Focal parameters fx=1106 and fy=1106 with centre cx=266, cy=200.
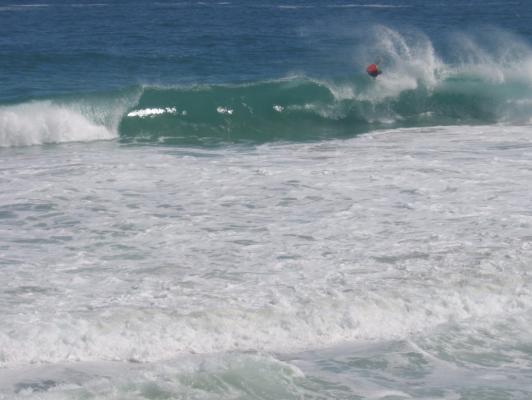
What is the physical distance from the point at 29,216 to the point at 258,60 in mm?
17586

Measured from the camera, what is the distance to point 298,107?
21.4 m

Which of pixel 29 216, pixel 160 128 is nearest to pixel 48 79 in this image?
pixel 160 128

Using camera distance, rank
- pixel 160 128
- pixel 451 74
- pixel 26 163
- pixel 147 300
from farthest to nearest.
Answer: pixel 451 74
pixel 160 128
pixel 26 163
pixel 147 300

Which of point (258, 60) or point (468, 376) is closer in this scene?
point (468, 376)

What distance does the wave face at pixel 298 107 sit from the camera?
18938 millimetres

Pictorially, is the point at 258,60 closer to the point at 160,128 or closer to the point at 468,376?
the point at 160,128

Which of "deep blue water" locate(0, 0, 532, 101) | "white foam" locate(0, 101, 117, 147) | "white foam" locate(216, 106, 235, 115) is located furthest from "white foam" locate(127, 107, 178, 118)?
"deep blue water" locate(0, 0, 532, 101)

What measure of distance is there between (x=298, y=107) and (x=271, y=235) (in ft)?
35.3

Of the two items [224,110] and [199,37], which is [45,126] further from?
[199,37]

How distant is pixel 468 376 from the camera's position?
7500 mm

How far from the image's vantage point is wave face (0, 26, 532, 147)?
18.9 meters

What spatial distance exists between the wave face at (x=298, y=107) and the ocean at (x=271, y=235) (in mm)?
58

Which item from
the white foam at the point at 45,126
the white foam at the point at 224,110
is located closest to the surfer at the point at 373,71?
the white foam at the point at 224,110

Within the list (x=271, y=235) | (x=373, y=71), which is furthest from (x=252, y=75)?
(x=271, y=235)
